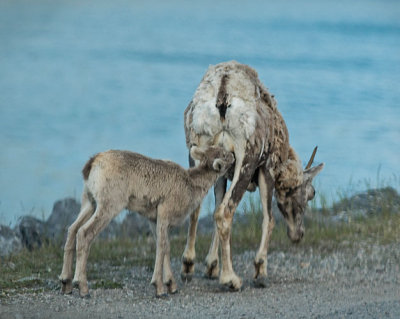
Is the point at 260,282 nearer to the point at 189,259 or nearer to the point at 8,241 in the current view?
the point at 189,259

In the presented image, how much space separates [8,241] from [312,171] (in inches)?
231

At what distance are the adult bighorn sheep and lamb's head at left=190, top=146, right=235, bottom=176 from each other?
0.42 feet

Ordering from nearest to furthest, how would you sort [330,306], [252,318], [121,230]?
[252,318], [330,306], [121,230]

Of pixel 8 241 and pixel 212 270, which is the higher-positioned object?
pixel 8 241

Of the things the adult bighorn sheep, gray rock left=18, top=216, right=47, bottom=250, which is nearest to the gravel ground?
the adult bighorn sheep

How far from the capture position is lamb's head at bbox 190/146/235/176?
33.4 ft

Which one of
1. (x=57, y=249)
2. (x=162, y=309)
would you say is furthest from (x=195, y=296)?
(x=57, y=249)

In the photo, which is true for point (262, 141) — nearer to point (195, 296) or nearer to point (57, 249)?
point (195, 296)

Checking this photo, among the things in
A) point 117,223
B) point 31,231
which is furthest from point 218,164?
point 31,231

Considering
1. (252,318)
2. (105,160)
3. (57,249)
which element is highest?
(105,160)

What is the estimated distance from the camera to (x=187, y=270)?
36.4 ft

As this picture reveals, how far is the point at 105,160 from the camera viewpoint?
31.6ft

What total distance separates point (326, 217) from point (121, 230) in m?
4.04

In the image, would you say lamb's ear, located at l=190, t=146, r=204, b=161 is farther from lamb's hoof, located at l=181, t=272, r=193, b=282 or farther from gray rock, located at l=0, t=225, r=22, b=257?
gray rock, located at l=0, t=225, r=22, b=257
